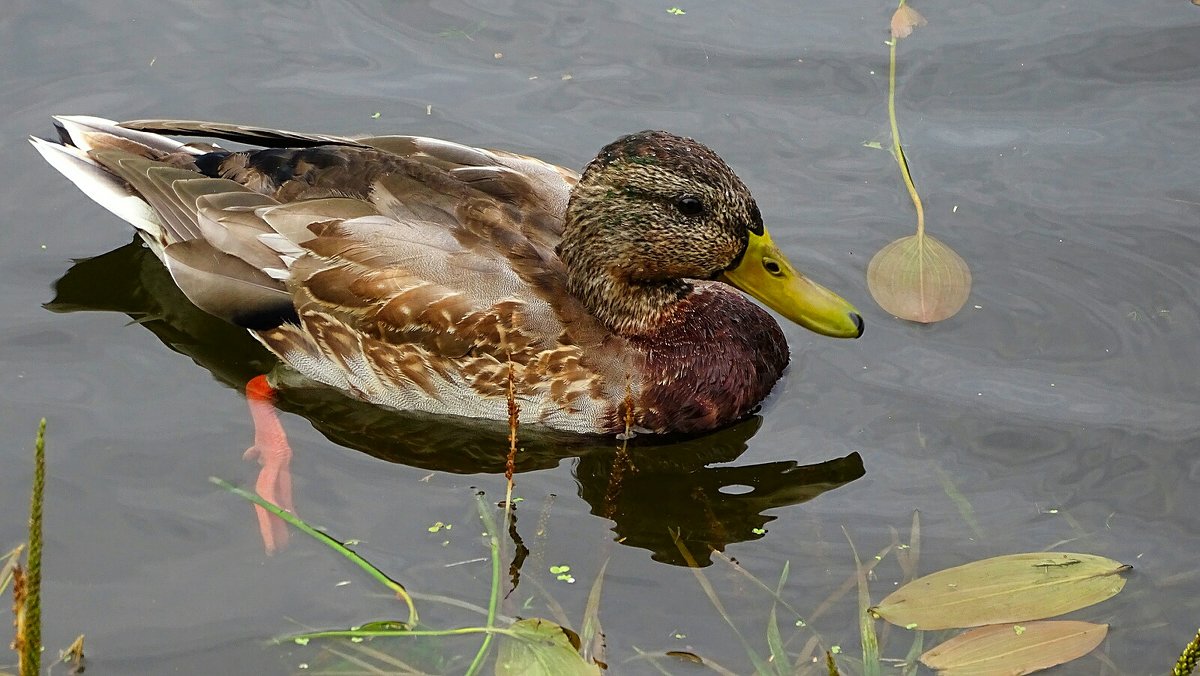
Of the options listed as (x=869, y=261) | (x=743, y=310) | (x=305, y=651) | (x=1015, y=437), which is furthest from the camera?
(x=869, y=261)

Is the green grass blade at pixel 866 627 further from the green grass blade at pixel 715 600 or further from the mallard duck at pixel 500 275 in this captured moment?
the mallard duck at pixel 500 275

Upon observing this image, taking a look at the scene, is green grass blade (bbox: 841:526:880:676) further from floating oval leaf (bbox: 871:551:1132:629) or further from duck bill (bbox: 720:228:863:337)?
duck bill (bbox: 720:228:863:337)

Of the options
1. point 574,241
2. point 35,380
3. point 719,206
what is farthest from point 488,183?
point 35,380

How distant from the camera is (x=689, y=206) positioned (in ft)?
22.1

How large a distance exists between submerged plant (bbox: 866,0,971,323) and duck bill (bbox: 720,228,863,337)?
31.8 inches

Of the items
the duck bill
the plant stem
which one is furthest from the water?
the plant stem

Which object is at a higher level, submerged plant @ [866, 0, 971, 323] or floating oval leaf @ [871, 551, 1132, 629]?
submerged plant @ [866, 0, 971, 323]

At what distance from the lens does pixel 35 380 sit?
23.7 ft

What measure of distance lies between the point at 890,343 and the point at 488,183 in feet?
7.35

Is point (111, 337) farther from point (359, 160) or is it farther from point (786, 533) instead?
point (786, 533)

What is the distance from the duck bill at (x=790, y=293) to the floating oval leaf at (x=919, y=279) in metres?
0.81

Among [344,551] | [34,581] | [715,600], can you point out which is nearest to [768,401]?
[715,600]

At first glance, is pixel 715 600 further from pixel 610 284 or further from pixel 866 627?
pixel 610 284

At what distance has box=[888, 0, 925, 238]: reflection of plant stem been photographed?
8.05 metres
